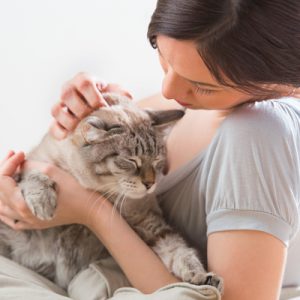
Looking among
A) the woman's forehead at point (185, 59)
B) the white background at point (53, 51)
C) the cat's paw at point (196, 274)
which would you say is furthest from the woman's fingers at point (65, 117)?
the white background at point (53, 51)

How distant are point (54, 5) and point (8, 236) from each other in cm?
89

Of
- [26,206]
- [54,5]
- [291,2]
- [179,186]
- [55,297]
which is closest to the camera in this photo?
[291,2]

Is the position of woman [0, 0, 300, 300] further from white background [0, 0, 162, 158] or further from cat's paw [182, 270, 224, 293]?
white background [0, 0, 162, 158]

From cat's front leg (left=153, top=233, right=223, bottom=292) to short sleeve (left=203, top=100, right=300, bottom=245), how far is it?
0.09m

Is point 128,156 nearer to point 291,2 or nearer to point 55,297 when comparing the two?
point 55,297

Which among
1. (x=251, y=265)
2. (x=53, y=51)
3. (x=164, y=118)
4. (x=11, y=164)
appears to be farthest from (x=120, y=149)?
(x=53, y=51)

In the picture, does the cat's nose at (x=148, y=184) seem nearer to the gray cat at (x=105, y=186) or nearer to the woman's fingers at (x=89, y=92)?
the gray cat at (x=105, y=186)

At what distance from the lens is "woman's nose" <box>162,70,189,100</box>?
112 cm

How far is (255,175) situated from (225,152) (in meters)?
0.09

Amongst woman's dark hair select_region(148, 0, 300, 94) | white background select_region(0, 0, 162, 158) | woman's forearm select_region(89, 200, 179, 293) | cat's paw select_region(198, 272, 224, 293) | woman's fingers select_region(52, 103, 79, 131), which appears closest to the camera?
woman's dark hair select_region(148, 0, 300, 94)

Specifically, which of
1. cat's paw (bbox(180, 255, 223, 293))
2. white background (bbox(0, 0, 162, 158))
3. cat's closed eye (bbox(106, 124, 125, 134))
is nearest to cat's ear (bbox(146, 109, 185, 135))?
cat's closed eye (bbox(106, 124, 125, 134))

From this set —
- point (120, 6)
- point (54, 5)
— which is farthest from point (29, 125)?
point (120, 6)

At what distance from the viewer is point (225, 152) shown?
117 cm

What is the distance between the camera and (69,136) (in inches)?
51.7
